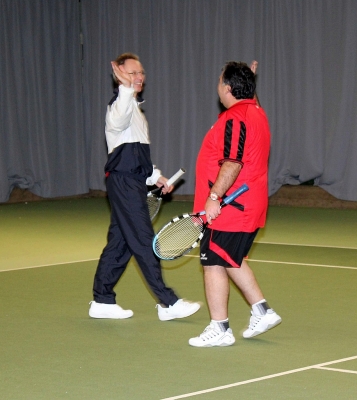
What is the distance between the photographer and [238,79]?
4273mm

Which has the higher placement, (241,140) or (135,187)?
(241,140)

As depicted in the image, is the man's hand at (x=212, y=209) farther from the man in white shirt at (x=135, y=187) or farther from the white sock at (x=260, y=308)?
the man in white shirt at (x=135, y=187)

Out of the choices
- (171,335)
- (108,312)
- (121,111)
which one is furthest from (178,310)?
(121,111)

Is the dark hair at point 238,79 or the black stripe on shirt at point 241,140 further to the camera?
the dark hair at point 238,79

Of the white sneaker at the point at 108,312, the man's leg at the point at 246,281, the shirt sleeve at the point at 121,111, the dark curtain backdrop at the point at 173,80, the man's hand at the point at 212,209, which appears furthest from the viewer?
the dark curtain backdrop at the point at 173,80

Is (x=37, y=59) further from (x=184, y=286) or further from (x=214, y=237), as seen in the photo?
(x=214, y=237)

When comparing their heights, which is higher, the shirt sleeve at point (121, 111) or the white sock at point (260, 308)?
the shirt sleeve at point (121, 111)

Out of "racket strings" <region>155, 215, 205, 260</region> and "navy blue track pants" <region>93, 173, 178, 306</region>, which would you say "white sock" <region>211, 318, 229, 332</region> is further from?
"navy blue track pants" <region>93, 173, 178, 306</region>

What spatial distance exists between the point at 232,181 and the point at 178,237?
0.47 meters

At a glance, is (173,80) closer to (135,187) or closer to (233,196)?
(135,187)

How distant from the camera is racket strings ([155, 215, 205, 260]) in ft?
14.1

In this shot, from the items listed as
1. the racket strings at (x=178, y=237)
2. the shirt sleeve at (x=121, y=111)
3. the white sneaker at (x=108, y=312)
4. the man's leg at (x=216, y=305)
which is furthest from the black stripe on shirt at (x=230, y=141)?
the white sneaker at (x=108, y=312)

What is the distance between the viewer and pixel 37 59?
12602 millimetres

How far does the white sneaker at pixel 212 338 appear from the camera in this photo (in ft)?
14.1
